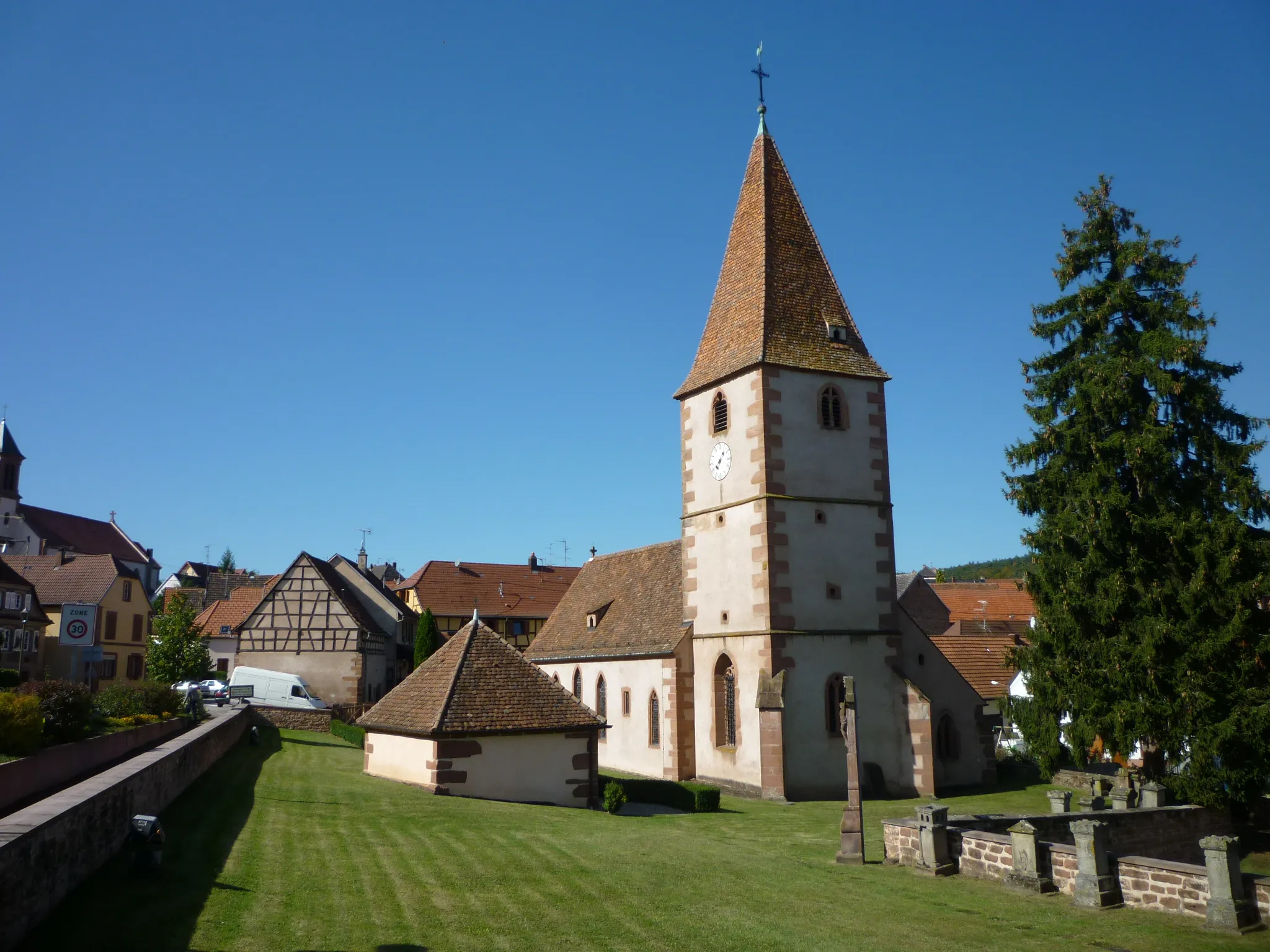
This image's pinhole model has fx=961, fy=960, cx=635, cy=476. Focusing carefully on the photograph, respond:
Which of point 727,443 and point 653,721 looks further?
point 653,721

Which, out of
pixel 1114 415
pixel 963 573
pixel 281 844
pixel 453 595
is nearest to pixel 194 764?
pixel 281 844

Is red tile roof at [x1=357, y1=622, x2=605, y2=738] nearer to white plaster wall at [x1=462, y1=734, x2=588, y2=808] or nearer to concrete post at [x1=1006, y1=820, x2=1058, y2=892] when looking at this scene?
white plaster wall at [x1=462, y1=734, x2=588, y2=808]

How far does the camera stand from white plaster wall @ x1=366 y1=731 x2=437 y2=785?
76.6 feet

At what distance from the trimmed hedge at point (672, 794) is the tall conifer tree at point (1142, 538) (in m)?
8.82

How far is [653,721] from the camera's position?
33906 millimetres

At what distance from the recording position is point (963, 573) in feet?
611

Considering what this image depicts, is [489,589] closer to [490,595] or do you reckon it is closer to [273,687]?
[490,595]

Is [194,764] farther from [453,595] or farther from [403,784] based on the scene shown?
[453,595]

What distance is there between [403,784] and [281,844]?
8902mm

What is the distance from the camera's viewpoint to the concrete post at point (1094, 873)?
47.5ft

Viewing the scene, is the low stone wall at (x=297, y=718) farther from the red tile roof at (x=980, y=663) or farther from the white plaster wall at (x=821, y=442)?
the red tile roof at (x=980, y=663)

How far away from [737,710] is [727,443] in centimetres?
850

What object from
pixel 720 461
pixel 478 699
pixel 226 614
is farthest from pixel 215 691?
pixel 720 461

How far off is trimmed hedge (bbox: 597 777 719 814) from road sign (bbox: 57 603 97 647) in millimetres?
13274
